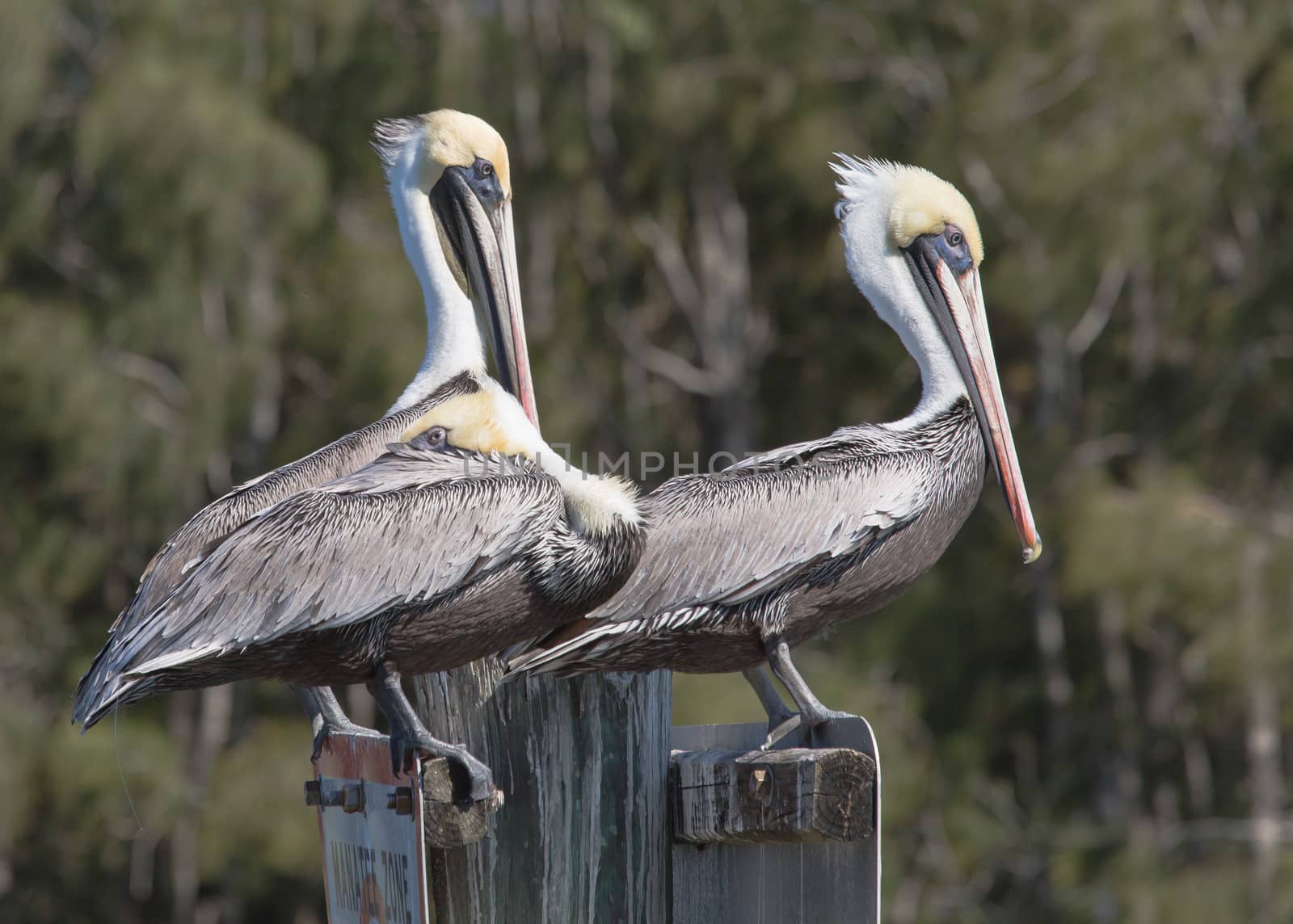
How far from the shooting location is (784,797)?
2898mm

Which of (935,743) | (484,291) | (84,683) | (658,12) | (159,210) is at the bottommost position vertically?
(935,743)

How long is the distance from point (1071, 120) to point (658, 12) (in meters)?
2.71

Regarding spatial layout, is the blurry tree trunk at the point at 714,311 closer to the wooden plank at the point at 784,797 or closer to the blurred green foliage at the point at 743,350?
the blurred green foliage at the point at 743,350

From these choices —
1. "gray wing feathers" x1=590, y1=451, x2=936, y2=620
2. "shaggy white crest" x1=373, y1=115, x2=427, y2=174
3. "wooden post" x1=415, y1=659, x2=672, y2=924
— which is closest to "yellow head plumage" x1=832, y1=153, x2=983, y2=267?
"gray wing feathers" x1=590, y1=451, x2=936, y2=620

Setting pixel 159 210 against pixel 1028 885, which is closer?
pixel 159 210

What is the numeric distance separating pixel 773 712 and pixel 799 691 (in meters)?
0.12

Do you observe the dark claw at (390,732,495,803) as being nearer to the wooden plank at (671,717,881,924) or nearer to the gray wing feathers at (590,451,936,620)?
the wooden plank at (671,717,881,924)

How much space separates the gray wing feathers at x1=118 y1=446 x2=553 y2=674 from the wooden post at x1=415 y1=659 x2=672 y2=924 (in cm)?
28

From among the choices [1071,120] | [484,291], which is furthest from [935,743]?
[484,291]

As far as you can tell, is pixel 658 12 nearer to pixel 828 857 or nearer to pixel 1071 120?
pixel 1071 120

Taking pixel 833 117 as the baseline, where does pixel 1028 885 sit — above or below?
below

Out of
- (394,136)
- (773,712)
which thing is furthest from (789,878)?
(394,136)

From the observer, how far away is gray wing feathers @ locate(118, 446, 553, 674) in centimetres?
298

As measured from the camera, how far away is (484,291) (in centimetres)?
443
